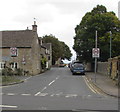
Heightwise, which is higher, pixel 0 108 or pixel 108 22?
pixel 108 22

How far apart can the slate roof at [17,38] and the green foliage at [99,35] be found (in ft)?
34.7

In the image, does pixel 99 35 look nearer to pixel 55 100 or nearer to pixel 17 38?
pixel 17 38

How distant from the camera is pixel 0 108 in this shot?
1126cm

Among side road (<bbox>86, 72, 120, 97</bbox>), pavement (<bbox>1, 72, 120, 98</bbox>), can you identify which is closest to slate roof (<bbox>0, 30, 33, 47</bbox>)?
pavement (<bbox>1, 72, 120, 98</bbox>)

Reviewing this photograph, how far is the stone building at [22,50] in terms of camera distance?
47.2 metres

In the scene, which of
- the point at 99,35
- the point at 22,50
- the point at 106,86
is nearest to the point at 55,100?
the point at 106,86

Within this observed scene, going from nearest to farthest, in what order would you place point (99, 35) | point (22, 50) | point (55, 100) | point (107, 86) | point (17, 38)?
1. point (55, 100)
2. point (107, 86)
3. point (22, 50)
4. point (17, 38)
5. point (99, 35)

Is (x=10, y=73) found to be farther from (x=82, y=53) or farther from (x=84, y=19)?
(x=84, y=19)

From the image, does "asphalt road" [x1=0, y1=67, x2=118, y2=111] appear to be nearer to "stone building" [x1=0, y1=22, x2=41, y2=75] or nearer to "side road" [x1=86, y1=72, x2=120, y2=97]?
"side road" [x1=86, y1=72, x2=120, y2=97]

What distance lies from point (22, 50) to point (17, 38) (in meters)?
3.46

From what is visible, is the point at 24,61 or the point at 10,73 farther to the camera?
the point at 24,61

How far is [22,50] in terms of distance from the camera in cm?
4744

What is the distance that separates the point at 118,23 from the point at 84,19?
765 centimetres

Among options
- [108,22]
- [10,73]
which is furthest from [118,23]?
[10,73]
